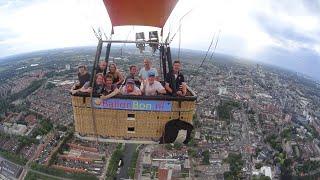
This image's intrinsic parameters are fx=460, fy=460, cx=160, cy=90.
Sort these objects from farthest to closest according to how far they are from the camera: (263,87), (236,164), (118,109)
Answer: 1. (263,87)
2. (236,164)
3. (118,109)

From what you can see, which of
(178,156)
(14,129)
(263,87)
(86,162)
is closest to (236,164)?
(178,156)

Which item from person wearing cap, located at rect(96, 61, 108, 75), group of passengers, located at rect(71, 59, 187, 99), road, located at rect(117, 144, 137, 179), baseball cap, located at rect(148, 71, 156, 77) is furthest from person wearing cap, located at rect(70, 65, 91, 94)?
road, located at rect(117, 144, 137, 179)

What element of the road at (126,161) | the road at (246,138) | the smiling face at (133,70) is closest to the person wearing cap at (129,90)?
the smiling face at (133,70)

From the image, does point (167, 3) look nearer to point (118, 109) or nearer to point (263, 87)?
point (118, 109)

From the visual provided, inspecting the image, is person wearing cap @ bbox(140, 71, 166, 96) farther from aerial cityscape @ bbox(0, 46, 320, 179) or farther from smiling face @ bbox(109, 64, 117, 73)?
aerial cityscape @ bbox(0, 46, 320, 179)

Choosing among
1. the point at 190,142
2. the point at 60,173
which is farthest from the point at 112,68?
the point at 190,142

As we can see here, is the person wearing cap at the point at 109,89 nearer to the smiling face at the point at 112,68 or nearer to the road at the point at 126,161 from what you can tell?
the smiling face at the point at 112,68

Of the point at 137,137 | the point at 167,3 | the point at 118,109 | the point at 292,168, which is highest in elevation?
the point at 167,3

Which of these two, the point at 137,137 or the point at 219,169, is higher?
the point at 137,137
